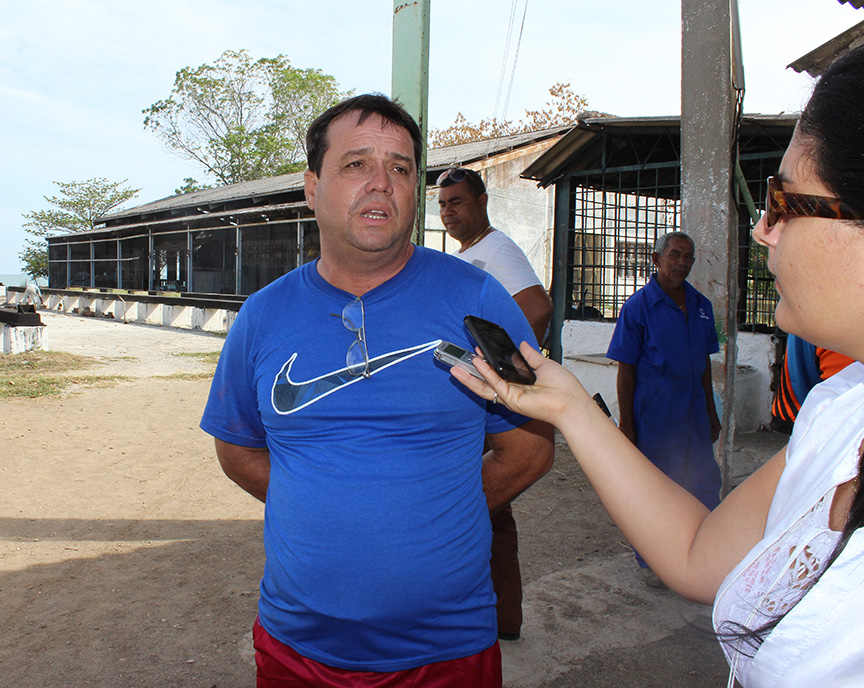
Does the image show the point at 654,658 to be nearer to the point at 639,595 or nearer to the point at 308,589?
the point at 639,595

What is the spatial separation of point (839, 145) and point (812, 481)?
49 centimetres

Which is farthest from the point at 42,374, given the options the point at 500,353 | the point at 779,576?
the point at 779,576

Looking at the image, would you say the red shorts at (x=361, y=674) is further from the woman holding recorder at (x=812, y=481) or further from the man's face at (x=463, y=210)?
the man's face at (x=463, y=210)

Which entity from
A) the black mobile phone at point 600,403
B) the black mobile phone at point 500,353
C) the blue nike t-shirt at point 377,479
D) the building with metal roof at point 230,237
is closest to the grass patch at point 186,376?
the building with metal roof at point 230,237

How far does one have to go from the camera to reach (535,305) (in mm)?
3518

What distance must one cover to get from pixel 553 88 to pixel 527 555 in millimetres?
34163

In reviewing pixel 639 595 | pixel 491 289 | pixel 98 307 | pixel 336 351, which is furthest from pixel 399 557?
pixel 98 307

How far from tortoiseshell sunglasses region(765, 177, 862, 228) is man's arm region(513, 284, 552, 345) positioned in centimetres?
236

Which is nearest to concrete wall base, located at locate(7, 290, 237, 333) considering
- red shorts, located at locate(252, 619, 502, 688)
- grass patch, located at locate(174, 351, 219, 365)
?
grass patch, located at locate(174, 351, 219, 365)

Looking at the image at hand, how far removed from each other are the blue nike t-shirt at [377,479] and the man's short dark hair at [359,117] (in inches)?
19.3

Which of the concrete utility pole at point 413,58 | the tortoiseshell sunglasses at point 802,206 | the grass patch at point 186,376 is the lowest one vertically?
the grass patch at point 186,376

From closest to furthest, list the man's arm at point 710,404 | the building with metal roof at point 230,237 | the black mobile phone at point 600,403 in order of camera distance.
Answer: the black mobile phone at point 600,403, the man's arm at point 710,404, the building with metal roof at point 230,237

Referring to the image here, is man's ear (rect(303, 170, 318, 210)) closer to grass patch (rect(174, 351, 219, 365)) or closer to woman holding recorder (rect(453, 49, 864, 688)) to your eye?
woman holding recorder (rect(453, 49, 864, 688))

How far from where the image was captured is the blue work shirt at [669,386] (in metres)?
4.35
